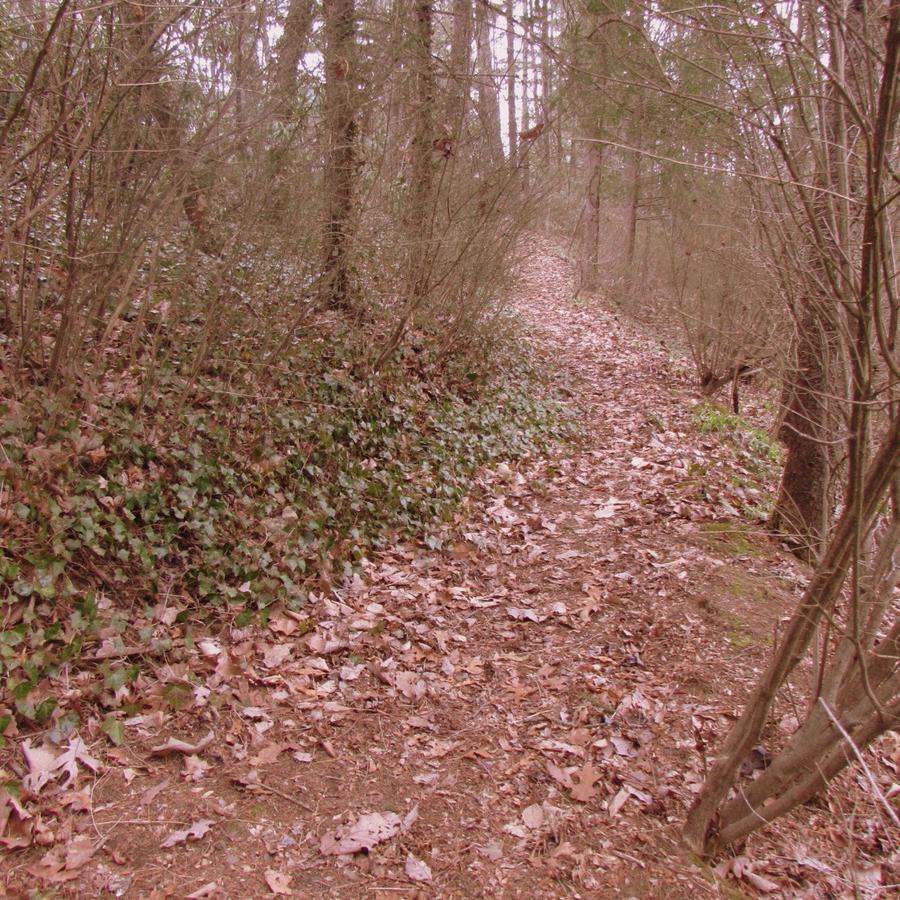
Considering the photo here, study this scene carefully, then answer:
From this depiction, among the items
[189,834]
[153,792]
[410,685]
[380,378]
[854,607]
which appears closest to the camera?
[854,607]

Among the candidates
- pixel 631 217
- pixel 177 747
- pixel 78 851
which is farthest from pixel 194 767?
pixel 631 217

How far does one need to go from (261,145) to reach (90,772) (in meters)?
4.03

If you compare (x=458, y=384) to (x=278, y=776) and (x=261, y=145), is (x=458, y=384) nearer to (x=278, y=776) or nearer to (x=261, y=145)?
(x=261, y=145)

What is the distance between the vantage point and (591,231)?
1684 cm

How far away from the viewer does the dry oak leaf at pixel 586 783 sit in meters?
2.98

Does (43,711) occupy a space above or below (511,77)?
below

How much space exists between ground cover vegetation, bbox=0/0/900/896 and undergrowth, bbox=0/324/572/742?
24 mm

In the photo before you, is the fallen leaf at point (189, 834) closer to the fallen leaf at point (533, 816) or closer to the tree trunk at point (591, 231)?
the fallen leaf at point (533, 816)

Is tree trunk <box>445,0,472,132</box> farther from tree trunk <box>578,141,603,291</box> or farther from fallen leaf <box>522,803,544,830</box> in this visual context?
tree trunk <box>578,141,603,291</box>

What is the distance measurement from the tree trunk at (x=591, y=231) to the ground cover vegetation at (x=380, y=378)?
29.4ft

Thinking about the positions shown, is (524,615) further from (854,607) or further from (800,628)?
(854,607)

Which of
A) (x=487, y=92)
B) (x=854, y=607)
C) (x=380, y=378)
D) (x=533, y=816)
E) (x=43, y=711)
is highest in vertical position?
(x=487, y=92)

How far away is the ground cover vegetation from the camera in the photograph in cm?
245

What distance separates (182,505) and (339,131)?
3.37m
